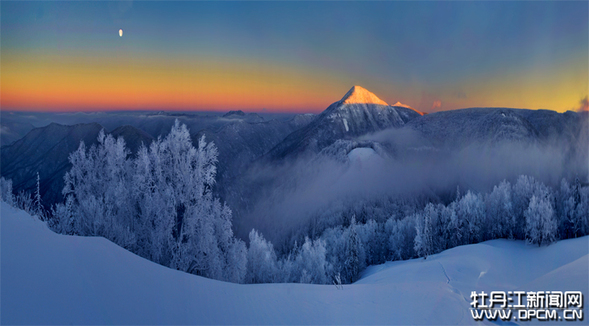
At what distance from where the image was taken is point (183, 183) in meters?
16.0

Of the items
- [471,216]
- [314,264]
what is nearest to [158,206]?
[314,264]

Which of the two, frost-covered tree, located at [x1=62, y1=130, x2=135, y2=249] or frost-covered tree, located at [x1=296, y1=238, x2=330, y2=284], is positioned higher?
frost-covered tree, located at [x1=62, y1=130, x2=135, y2=249]

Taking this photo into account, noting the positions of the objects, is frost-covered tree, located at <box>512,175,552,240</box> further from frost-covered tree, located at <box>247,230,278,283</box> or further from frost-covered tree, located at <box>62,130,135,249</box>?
frost-covered tree, located at <box>62,130,135,249</box>

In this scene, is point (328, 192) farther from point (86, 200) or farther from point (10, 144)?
point (10, 144)

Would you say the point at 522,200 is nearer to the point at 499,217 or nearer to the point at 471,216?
the point at 499,217

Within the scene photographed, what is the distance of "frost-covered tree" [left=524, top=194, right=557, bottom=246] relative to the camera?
37312mm

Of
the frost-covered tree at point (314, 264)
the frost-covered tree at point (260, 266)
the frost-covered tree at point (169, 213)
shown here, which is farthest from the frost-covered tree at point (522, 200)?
the frost-covered tree at point (169, 213)

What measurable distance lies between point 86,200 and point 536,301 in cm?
2216

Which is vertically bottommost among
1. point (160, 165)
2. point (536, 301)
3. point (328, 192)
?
point (328, 192)

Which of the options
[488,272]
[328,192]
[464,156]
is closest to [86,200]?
A: [488,272]

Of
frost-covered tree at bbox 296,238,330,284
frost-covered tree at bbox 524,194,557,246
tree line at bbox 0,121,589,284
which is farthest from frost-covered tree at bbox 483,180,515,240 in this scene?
tree line at bbox 0,121,589,284

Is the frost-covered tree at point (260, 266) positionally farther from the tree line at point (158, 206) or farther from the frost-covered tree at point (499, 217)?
the frost-covered tree at point (499, 217)

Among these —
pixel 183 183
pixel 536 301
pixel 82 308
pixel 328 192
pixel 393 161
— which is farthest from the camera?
pixel 393 161

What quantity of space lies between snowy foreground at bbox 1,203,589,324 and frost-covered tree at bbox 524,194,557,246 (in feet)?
103
